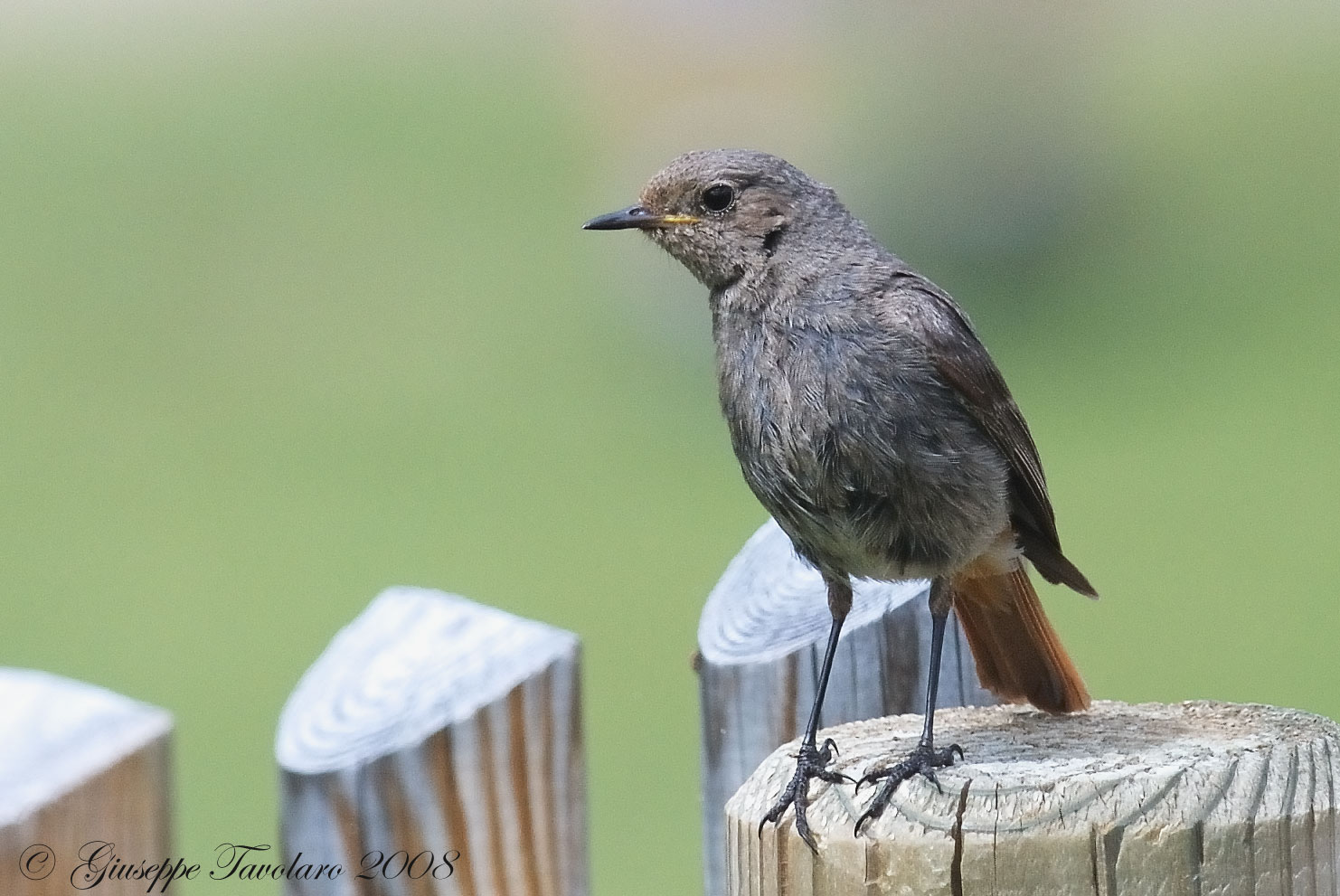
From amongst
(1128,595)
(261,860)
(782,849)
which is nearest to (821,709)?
(782,849)

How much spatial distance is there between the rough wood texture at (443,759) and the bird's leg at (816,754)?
44cm

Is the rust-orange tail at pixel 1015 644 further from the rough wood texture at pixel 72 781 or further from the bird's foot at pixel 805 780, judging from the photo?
the rough wood texture at pixel 72 781

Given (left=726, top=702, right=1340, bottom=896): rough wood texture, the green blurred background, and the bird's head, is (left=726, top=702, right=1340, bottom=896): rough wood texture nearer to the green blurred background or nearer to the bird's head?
the bird's head

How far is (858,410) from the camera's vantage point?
130 inches

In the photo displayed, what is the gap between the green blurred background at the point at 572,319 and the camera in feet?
26.8

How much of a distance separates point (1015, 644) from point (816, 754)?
2.38ft

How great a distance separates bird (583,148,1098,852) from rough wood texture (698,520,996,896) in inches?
1.8

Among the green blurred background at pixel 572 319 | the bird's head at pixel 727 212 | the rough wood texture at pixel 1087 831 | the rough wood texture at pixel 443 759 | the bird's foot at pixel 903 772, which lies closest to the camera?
the rough wood texture at pixel 1087 831

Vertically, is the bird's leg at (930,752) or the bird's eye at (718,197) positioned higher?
the bird's eye at (718,197)

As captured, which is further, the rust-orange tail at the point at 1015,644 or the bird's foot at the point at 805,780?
the rust-orange tail at the point at 1015,644

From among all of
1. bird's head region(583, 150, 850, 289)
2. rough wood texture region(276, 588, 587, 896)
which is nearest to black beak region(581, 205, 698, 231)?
bird's head region(583, 150, 850, 289)

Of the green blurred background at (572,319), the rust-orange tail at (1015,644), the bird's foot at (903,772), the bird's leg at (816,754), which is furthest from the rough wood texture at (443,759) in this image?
the green blurred background at (572,319)

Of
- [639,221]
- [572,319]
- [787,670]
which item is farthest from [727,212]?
[572,319]

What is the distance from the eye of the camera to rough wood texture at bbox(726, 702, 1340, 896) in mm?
2268
